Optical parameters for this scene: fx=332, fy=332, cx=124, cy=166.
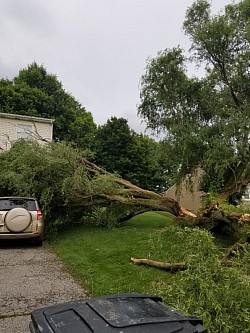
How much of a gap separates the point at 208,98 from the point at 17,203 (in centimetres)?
837

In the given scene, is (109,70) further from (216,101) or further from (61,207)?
(61,207)

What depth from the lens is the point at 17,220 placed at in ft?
28.1

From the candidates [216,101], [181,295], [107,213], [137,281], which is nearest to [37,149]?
[107,213]

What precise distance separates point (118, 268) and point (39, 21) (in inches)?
484

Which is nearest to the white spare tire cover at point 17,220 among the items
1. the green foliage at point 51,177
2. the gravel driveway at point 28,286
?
the gravel driveway at point 28,286

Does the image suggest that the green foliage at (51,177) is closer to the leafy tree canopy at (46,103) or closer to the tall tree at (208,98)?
the tall tree at (208,98)

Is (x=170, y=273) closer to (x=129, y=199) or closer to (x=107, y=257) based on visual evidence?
(x=107, y=257)

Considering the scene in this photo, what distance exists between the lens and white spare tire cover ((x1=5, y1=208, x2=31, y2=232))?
8.52 m

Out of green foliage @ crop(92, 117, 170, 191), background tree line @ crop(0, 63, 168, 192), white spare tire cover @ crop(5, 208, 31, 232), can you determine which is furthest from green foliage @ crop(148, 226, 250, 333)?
green foliage @ crop(92, 117, 170, 191)

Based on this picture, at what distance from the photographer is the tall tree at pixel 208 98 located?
1146 cm

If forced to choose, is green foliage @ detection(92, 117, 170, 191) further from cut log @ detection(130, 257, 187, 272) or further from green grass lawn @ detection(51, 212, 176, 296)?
cut log @ detection(130, 257, 187, 272)

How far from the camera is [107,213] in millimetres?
11273

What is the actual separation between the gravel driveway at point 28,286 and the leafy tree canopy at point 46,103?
2350 centimetres

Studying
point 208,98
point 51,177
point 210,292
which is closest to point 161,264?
point 210,292
